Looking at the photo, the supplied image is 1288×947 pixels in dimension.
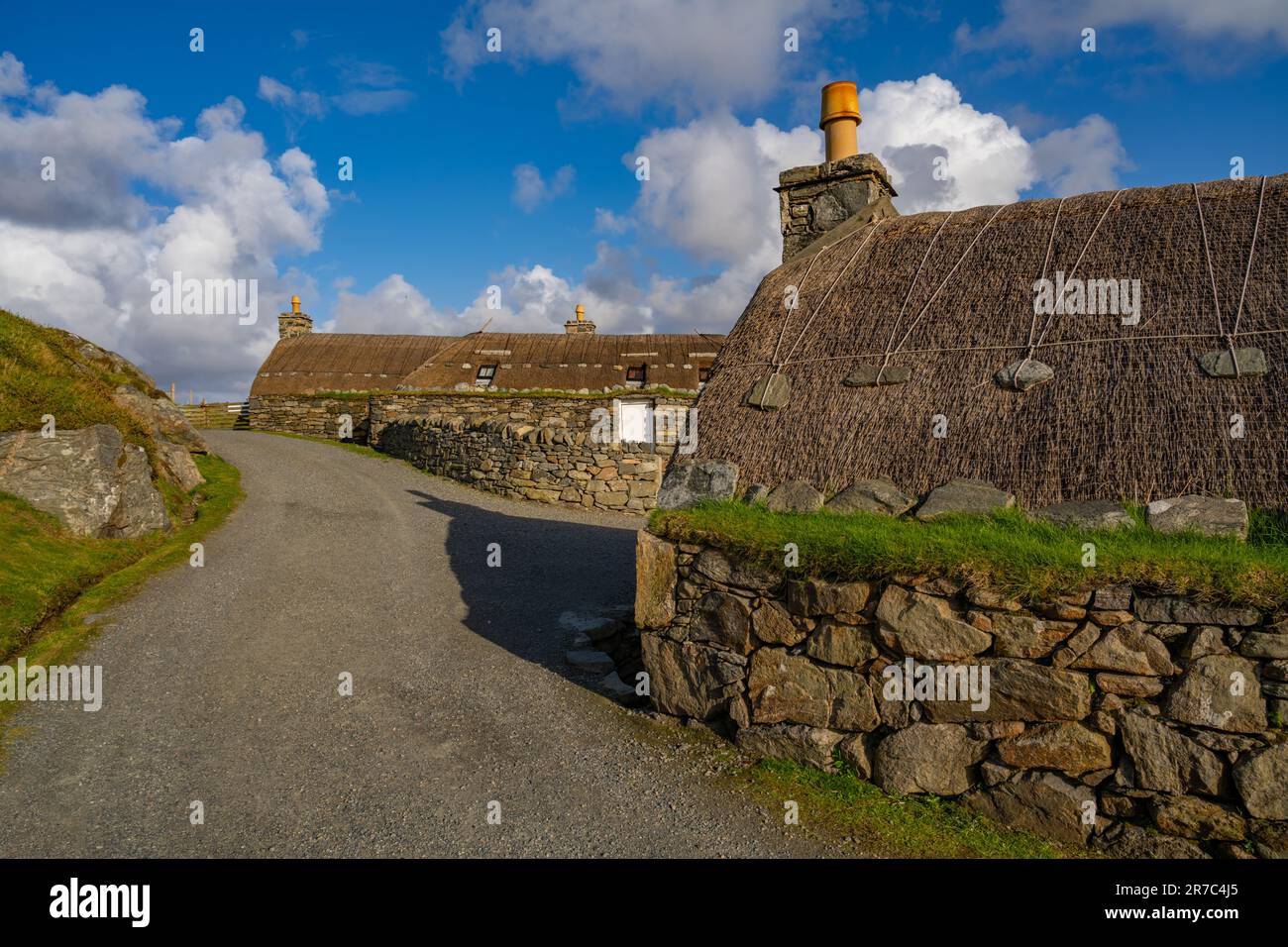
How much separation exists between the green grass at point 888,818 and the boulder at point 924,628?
1.10m

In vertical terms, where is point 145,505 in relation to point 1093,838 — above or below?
above

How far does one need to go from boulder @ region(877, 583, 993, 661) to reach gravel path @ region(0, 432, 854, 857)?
1489 mm

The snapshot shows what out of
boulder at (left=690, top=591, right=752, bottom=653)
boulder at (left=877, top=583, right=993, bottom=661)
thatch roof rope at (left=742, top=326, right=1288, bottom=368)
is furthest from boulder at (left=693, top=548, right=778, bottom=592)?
thatch roof rope at (left=742, top=326, right=1288, bottom=368)

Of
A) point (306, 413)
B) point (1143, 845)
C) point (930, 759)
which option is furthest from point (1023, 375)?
point (306, 413)

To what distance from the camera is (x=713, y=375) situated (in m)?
8.47

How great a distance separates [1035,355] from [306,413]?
90.5ft

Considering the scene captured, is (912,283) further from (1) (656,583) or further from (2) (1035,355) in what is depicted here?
(1) (656,583)

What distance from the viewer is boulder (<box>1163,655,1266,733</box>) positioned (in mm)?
4465

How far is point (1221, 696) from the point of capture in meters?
4.53

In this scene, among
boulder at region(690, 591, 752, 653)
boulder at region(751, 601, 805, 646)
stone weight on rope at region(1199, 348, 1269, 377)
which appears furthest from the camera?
boulder at region(690, 591, 752, 653)

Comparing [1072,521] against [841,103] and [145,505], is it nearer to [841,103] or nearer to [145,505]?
[841,103]

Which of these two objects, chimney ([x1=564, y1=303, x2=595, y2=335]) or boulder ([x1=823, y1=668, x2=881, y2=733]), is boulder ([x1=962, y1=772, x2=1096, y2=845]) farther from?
chimney ([x1=564, y1=303, x2=595, y2=335])
